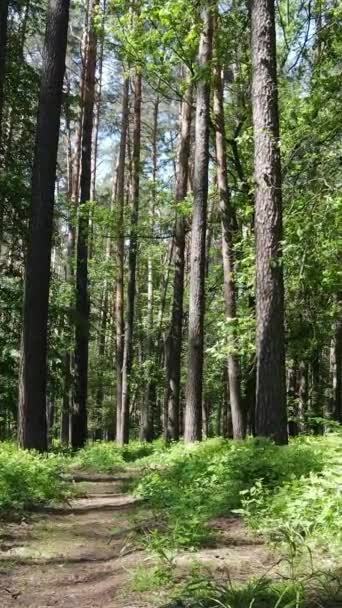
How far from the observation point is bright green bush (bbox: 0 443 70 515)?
23.1 ft

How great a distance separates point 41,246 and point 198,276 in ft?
11.9

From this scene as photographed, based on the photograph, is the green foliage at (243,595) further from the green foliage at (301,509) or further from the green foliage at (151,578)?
the green foliage at (301,509)

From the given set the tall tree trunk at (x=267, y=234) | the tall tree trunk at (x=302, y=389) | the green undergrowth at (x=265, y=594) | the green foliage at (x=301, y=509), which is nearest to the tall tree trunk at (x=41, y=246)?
the tall tree trunk at (x=267, y=234)

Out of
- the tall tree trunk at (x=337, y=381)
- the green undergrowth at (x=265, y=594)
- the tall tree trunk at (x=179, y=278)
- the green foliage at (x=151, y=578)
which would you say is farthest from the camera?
the tall tree trunk at (x=337, y=381)

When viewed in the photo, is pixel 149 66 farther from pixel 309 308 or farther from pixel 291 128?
pixel 309 308

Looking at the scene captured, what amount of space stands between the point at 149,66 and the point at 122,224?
187 inches

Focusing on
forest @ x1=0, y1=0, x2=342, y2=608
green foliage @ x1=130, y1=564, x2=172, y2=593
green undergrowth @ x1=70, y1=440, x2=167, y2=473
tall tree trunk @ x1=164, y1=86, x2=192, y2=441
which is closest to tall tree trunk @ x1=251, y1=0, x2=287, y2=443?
forest @ x1=0, y1=0, x2=342, y2=608

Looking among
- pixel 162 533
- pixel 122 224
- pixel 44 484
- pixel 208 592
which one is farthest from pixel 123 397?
pixel 208 592

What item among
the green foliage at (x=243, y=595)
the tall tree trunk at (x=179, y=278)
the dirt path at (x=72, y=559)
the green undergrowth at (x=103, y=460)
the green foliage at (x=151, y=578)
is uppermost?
the tall tree trunk at (x=179, y=278)

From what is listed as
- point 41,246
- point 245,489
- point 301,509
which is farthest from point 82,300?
point 301,509

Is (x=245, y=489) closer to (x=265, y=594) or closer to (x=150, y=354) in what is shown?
(x=265, y=594)

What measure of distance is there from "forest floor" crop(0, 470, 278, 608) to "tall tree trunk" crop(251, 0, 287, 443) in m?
2.12

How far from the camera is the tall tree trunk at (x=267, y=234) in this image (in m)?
8.10

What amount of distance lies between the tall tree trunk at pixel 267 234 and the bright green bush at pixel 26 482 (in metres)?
2.88
